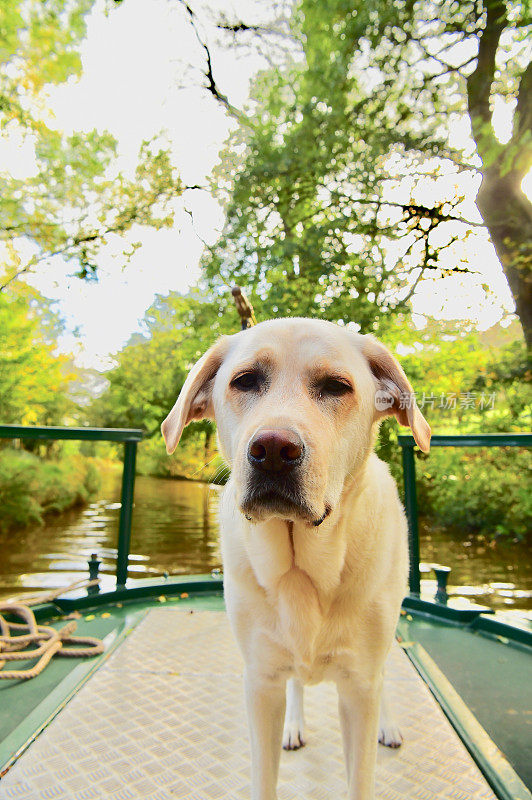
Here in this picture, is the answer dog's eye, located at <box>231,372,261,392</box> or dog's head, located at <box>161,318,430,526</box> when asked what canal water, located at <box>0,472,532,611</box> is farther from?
dog's eye, located at <box>231,372,261,392</box>

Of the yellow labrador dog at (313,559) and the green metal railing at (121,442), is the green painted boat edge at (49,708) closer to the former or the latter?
the green metal railing at (121,442)

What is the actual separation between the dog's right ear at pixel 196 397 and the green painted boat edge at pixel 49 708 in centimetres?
106

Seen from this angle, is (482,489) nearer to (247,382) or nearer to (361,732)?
(361,732)

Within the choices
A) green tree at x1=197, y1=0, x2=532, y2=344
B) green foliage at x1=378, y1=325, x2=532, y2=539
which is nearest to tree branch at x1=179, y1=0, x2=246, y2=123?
green tree at x1=197, y1=0, x2=532, y2=344

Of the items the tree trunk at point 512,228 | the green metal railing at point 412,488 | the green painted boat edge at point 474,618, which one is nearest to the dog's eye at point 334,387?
the green metal railing at point 412,488

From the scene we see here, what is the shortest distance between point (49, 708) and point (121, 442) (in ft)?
5.02

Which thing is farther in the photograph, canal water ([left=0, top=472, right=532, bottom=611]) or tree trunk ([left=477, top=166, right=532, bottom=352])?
tree trunk ([left=477, top=166, right=532, bottom=352])

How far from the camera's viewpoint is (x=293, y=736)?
156cm

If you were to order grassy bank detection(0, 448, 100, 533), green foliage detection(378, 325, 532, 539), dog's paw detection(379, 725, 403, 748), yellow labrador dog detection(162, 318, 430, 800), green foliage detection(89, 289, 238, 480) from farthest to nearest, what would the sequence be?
1. grassy bank detection(0, 448, 100, 533)
2. green foliage detection(89, 289, 238, 480)
3. green foliage detection(378, 325, 532, 539)
4. dog's paw detection(379, 725, 403, 748)
5. yellow labrador dog detection(162, 318, 430, 800)

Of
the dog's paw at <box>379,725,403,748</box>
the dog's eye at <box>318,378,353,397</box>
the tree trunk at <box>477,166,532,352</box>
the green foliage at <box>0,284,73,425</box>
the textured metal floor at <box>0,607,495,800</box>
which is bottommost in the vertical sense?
the textured metal floor at <box>0,607,495,800</box>

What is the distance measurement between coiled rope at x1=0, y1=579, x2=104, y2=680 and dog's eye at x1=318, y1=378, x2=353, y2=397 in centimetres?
176

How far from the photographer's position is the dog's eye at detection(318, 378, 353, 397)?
123cm

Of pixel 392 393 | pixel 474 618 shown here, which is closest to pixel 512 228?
pixel 474 618

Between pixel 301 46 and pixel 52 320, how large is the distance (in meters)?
7.54
